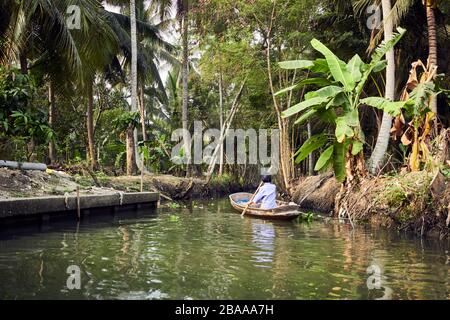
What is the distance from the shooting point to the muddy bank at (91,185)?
1177cm

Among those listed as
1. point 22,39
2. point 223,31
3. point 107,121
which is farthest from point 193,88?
point 22,39

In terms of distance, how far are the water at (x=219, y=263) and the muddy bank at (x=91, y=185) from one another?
1269 mm

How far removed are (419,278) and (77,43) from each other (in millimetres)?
12643

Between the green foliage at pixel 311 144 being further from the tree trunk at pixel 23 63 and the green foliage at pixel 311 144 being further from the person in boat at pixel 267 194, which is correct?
the tree trunk at pixel 23 63

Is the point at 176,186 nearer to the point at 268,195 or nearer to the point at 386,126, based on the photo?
the point at 268,195

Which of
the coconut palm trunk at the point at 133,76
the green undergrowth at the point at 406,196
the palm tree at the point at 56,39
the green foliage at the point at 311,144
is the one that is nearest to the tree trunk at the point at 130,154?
the coconut palm trunk at the point at 133,76

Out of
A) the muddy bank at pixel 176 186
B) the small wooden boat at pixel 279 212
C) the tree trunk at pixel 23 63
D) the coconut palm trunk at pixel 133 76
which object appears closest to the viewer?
the small wooden boat at pixel 279 212

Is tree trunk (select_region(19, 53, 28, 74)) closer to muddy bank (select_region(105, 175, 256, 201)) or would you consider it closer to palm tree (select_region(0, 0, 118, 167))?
palm tree (select_region(0, 0, 118, 167))

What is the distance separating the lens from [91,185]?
16109 mm

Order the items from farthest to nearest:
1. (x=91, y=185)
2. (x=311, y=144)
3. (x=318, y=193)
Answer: (x=318, y=193), (x=91, y=185), (x=311, y=144)

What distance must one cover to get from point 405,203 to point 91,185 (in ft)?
32.0

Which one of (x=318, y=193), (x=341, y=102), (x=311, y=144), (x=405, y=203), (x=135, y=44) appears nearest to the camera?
(x=405, y=203)

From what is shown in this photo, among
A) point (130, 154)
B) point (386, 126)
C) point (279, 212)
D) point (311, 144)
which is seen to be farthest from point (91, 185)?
point (386, 126)

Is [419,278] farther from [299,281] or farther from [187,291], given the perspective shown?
[187,291]
